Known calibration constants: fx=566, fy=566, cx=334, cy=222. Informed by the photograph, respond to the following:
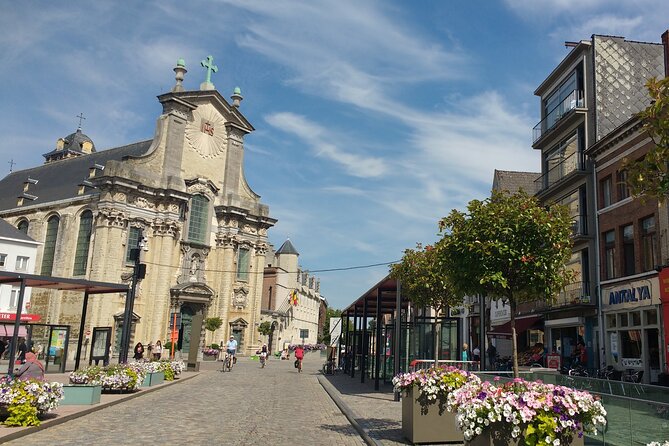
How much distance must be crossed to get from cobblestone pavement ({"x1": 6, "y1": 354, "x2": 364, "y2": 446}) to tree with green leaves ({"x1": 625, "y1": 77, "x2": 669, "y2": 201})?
638cm

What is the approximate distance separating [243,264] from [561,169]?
107 feet

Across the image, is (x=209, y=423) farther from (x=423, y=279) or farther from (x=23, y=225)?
(x=23, y=225)

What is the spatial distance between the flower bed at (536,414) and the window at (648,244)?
1739cm

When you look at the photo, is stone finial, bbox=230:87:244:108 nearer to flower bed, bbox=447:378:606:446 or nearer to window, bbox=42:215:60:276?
window, bbox=42:215:60:276

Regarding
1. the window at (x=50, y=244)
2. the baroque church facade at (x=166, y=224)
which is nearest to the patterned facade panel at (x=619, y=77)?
the baroque church facade at (x=166, y=224)

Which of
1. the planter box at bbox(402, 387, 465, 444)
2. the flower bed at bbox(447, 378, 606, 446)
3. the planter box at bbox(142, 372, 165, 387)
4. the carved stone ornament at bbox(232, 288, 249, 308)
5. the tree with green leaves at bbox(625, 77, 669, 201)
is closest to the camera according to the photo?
the tree with green leaves at bbox(625, 77, 669, 201)

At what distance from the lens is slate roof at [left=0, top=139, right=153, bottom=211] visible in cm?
5169

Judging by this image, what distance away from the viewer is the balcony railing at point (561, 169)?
27234 mm

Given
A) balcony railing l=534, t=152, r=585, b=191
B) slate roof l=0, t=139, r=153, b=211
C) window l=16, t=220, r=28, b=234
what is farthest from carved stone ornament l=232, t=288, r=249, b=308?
balcony railing l=534, t=152, r=585, b=191

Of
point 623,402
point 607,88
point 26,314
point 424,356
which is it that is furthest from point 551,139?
point 26,314

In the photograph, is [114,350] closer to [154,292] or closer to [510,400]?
[154,292]

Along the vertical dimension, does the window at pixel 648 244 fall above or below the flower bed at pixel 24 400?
above

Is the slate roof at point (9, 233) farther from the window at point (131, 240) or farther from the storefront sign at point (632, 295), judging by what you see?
the storefront sign at point (632, 295)

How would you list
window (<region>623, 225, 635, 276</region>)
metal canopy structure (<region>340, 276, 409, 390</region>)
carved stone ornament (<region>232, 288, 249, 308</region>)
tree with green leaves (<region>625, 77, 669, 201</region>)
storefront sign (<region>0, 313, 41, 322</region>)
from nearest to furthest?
tree with green leaves (<region>625, 77, 669, 201</region>) → metal canopy structure (<region>340, 276, 409, 390</region>) → window (<region>623, 225, 635, 276</region>) → storefront sign (<region>0, 313, 41, 322</region>) → carved stone ornament (<region>232, 288, 249, 308</region>)
